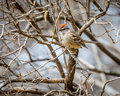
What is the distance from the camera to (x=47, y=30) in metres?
3.81

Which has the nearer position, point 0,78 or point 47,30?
point 0,78

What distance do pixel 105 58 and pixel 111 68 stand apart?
0.24m

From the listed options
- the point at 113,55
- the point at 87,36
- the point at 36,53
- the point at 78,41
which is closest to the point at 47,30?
the point at 36,53

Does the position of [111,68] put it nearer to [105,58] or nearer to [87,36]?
[105,58]

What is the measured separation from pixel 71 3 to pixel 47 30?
71 centimetres

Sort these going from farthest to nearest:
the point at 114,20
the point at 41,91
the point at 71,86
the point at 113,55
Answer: the point at 113,55
the point at 114,20
the point at 41,91
the point at 71,86

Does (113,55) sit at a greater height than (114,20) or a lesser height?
lesser

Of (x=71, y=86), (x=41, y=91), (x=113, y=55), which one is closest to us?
(x=71, y=86)

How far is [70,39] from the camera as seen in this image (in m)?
2.21

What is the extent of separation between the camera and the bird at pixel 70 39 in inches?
83.6

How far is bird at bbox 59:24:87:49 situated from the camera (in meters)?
2.12

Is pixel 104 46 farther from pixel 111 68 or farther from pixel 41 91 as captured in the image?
pixel 41 91

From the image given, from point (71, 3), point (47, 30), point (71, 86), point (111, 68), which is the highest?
A: point (71, 3)

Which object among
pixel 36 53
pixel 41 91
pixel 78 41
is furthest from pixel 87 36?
pixel 78 41
